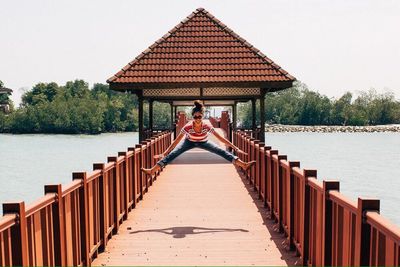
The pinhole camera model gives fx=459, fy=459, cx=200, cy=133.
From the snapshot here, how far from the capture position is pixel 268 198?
8789 mm

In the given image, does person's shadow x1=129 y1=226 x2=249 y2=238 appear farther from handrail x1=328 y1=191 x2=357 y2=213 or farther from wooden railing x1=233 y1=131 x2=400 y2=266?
handrail x1=328 y1=191 x2=357 y2=213

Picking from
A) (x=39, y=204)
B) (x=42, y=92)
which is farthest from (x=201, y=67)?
(x=42, y=92)

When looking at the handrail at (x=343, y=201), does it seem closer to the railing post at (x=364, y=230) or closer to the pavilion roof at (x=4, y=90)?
the railing post at (x=364, y=230)

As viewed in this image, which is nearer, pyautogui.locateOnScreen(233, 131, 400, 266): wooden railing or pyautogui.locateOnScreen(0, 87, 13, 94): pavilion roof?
pyautogui.locateOnScreen(233, 131, 400, 266): wooden railing

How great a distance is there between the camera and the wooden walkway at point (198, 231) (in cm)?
593

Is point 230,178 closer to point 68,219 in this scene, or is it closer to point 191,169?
point 191,169

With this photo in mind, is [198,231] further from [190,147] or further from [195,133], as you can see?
[195,133]

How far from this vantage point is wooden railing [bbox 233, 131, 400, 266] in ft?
10.4

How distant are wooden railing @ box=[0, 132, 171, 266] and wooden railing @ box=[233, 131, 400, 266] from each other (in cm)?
252

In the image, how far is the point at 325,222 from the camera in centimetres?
452

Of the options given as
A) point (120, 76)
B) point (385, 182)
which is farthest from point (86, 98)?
point (120, 76)

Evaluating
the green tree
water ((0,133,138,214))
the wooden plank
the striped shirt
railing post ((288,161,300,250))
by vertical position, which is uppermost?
the green tree

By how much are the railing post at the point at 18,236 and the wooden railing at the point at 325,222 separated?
2497mm

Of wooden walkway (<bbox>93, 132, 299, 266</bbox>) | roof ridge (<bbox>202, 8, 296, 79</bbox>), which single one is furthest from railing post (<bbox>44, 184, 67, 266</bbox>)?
roof ridge (<bbox>202, 8, 296, 79</bbox>)
